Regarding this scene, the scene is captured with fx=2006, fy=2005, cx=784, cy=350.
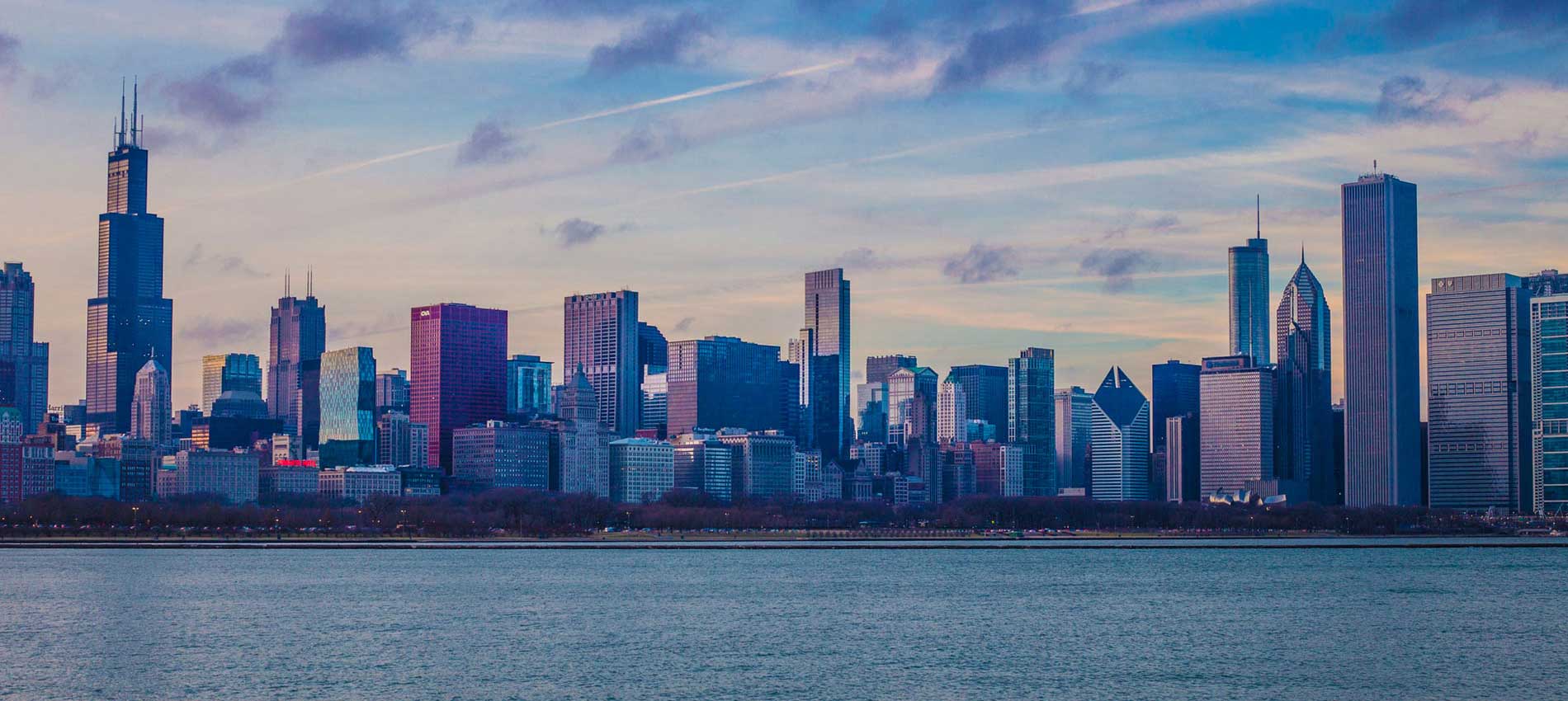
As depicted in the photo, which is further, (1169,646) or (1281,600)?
(1281,600)

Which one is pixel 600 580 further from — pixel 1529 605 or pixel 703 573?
pixel 1529 605

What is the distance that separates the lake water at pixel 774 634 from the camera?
242 ft

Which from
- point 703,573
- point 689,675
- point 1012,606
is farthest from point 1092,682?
point 703,573

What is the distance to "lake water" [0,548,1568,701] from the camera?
2906 inches

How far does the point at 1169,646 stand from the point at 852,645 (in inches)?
563

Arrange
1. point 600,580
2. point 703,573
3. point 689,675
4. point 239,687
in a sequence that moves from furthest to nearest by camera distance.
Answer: point 703,573 < point 600,580 < point 689,675 < point 239,687

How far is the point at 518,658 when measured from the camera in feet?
272

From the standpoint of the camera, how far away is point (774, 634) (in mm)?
95000

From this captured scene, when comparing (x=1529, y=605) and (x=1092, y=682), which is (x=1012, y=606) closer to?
(x=1529, y=605)

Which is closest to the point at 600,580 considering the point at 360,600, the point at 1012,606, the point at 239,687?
the point at 360,600

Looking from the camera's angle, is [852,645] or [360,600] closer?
[852,645]

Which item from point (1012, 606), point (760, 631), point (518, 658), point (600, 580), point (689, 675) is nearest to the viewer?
point (689, 675)

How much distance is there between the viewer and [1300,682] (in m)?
75.4

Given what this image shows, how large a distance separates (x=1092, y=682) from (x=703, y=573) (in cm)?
8340
